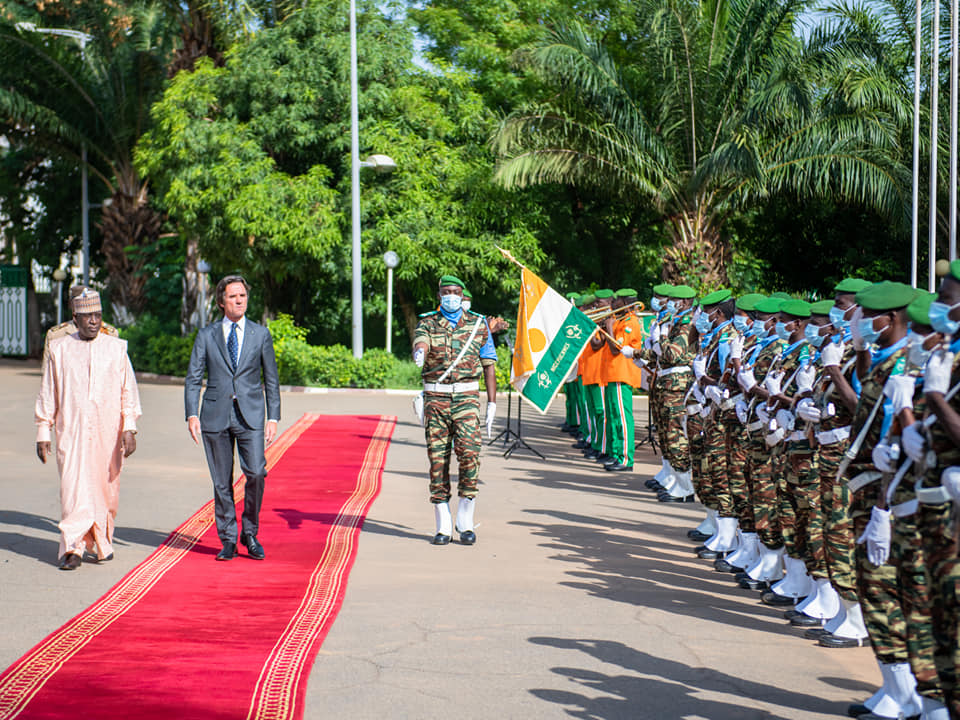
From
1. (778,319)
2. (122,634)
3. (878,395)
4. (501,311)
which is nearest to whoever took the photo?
(878,395)

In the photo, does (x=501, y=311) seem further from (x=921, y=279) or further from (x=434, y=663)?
(x=434, y=663)

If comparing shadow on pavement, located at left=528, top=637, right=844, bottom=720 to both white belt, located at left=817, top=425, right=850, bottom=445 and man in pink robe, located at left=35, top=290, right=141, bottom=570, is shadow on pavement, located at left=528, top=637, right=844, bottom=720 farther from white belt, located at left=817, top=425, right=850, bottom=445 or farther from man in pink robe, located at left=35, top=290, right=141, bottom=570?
man in pink robe, located at left=35, top=290, right=141, bottom=570

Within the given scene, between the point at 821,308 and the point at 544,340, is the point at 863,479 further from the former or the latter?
the point at 544,340

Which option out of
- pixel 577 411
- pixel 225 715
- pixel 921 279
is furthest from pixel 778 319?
pixel 921 279

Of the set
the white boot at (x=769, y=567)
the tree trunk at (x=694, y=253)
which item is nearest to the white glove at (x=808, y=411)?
the white boot at (x=769, y=567)

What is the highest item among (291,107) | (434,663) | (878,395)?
(291,107)

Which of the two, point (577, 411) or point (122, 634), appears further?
point (577, 411)

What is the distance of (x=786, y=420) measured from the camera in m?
7.32

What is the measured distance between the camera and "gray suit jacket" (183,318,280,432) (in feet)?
28.6

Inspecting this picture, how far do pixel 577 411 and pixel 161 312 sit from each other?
19.7 metres

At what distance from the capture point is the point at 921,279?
26.5m

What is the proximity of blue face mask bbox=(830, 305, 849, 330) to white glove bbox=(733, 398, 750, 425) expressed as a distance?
54.6 inches

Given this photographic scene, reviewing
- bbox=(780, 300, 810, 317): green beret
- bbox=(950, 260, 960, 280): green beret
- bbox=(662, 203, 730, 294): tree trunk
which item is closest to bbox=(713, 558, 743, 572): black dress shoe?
bbox=(780, 300, 810, 317): green beret

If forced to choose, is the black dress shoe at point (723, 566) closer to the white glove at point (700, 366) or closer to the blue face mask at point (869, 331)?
the white glove at point (700, 366)
